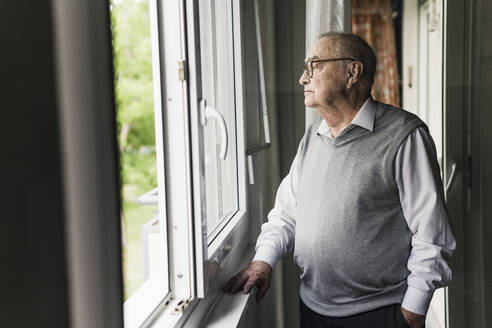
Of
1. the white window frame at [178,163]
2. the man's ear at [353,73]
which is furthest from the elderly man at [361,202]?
the white window frame at [178,163]

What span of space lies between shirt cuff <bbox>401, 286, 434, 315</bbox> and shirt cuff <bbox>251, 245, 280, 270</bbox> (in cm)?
35

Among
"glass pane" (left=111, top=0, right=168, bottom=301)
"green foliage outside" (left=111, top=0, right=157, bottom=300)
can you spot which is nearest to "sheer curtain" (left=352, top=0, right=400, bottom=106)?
"glass pane" (left=111, top=0, right=168, bottom=301)

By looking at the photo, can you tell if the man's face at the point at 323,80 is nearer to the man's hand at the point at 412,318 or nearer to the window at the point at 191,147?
the window at the point at 191,147

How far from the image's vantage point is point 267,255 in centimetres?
136

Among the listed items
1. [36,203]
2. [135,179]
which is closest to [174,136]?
[36,203]

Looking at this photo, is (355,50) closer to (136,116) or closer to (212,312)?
(212,312)

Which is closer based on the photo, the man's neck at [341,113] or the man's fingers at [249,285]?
the man's neck at [341,113]

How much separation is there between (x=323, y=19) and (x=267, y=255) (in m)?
0.65

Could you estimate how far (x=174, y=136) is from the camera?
3.87ft

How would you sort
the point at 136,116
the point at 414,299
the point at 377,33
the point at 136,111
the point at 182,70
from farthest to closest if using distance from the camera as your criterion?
the point at 136,116
the point at 136,111
the point at 377,33
the point at 414,299
the point at 182,70

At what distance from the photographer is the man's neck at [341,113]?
1.23 meters

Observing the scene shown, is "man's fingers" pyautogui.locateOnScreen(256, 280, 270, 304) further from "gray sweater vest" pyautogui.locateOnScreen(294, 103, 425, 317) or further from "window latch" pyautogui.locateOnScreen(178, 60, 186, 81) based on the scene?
"window latch" pyautogui.locateOnScreen(178, 60, 186, 81)

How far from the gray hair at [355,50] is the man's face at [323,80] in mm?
16

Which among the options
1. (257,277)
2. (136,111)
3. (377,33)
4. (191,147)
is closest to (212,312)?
(257,277)
